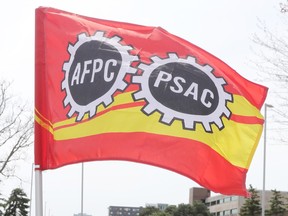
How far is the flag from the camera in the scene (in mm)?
6598

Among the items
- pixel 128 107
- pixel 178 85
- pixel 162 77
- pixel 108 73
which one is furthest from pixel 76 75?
pixel 178 85

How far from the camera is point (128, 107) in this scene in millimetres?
6727

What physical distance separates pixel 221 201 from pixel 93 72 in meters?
111

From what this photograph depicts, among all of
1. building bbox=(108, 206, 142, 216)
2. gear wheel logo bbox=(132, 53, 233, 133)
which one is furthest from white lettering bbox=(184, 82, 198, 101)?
building bbox=(108, 206, 142, 216)

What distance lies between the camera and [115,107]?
21.9 feet

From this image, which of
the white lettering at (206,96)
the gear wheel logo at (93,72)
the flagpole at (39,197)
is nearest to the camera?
the flagpole at (39,197)

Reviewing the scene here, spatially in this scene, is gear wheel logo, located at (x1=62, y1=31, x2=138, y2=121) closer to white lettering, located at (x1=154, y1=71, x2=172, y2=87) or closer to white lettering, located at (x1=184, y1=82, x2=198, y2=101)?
white lettering, located at (x1=154, y1=71, x2=172, y2=87)

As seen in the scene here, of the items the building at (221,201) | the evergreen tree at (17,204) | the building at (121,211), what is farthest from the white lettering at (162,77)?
the building at (121,211)

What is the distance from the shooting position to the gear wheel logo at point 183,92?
6.75 meters

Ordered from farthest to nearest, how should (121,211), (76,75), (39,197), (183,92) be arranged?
(121,211)
(183,92)
(76,75)
(39,197)

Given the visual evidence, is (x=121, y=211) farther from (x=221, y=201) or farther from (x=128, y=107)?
(x=128, y=107)

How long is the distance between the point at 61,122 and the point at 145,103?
33.1 inches

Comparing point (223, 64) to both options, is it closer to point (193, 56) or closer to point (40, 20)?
point (193, 56)

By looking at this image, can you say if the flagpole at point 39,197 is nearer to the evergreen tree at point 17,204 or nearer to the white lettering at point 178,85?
the white lettering at point 178,85
